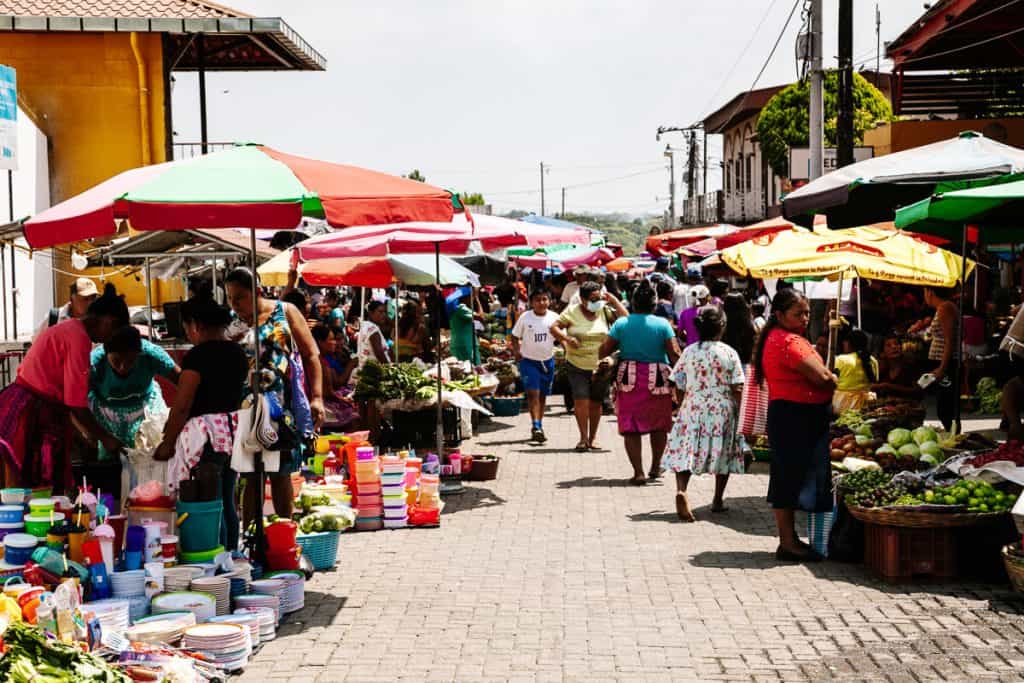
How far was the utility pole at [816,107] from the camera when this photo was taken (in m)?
20.7

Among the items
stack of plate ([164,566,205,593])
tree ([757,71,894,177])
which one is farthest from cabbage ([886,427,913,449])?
tree ([757,71,894,177])

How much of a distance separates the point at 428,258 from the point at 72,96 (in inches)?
453

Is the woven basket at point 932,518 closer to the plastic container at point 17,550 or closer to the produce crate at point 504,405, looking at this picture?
the plastic container at point 17,550

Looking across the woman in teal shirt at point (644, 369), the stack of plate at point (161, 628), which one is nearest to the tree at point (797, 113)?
the woman in teal shirt at point (644, 369)

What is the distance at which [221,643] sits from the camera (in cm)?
606

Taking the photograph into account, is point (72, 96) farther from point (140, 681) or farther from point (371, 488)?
point (140, 681)

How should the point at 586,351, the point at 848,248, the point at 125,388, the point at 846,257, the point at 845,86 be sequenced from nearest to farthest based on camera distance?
the point at 125,388 → the point at 846,257 → the point at 848,248 → the point at 586,351 → the point at 845,86

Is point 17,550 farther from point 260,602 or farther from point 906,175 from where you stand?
point 906,175

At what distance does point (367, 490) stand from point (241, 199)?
11.7 ft

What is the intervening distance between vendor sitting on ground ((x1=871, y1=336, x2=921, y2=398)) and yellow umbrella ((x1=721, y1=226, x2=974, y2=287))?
0.86 metres

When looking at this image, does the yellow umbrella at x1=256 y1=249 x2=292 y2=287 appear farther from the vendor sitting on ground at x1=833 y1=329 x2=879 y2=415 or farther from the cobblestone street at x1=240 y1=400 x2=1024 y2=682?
the vendor sitting on ground at x1=833 y1=329 x2=879 y2=415

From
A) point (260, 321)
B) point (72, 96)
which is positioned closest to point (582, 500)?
point (260, 321)

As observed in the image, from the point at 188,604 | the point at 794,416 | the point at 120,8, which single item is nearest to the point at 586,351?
the point at 794,416

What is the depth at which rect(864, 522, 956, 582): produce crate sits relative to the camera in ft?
25.5
